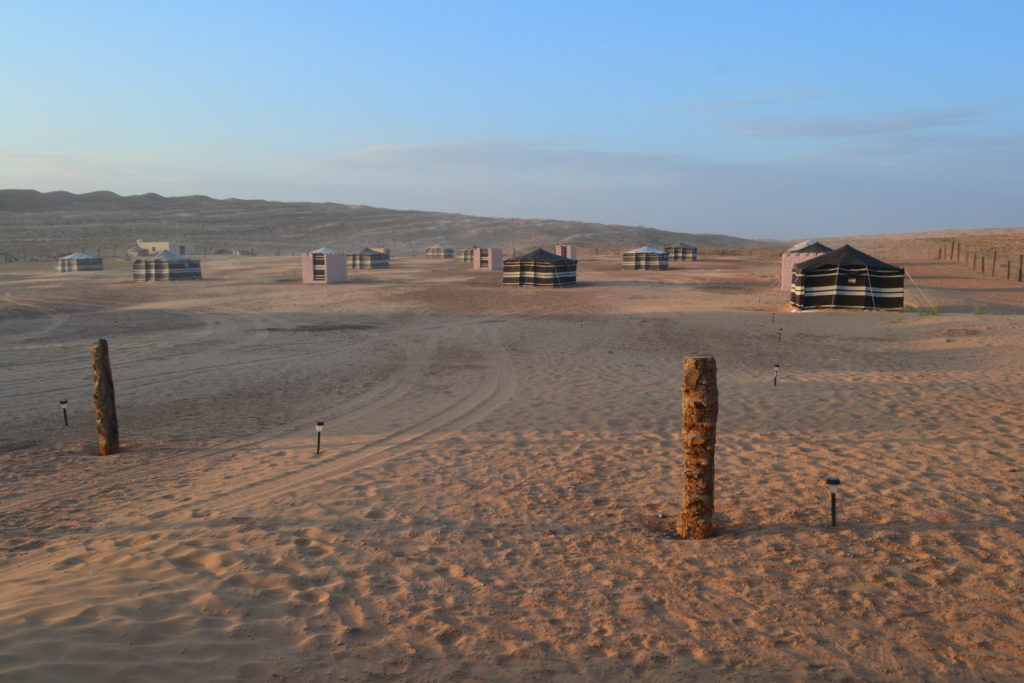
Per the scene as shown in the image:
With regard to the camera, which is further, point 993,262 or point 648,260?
point 648,260

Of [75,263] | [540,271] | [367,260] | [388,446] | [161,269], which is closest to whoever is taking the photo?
[388,446]

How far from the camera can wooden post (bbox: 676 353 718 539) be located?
6.36 meters

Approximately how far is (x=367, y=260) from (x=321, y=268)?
46.3 feet

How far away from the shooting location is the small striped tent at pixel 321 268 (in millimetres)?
39094

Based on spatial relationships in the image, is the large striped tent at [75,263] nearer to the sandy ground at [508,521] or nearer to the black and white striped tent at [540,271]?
the black and white striped tent at [540,271]

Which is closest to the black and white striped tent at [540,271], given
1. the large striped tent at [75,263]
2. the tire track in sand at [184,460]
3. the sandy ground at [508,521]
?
the sandy ground at [508,521]

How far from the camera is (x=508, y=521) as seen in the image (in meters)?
7.09

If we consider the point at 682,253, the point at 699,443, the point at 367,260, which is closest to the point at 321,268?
the point at 367,260

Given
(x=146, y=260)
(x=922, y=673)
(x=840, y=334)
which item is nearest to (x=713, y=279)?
(x=840, y=334)

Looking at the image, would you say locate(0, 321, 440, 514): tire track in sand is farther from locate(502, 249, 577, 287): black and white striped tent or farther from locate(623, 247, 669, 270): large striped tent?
locate(623, 247, 669, 270): large striped tent

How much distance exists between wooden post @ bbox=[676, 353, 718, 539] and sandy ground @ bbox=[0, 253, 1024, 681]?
0.26 metres

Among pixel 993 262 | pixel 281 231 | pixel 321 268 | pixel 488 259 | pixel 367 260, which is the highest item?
pixel 281 231

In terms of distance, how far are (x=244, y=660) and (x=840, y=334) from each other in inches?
738

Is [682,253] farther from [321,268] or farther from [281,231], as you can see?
[281,231]
